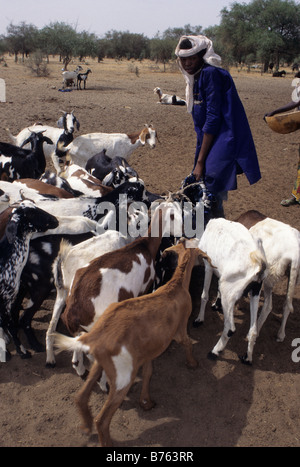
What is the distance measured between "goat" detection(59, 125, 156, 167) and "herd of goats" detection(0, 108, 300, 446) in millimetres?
3160

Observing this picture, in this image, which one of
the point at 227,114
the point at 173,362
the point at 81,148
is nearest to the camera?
the point at 173,362

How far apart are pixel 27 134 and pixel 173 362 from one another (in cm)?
659

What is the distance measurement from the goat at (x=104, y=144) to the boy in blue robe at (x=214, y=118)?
4233 mm

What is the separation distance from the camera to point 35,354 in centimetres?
418

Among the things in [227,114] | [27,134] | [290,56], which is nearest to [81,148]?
[27,134]

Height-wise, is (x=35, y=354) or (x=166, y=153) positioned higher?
(x=166, y=153)

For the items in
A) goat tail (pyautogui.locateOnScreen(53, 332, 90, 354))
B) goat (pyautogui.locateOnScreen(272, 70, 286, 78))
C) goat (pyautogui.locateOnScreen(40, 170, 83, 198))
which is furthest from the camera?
goat (pyautogui.locateOnScreen(272, 70, 286, 78))

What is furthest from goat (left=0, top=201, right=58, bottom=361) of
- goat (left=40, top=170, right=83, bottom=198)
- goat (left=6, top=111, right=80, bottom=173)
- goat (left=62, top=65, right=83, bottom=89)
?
goat (left=62, top=65, right=83, bottom=89)

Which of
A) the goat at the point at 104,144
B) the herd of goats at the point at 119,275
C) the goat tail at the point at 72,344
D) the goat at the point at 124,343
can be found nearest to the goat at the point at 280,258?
the herd of goats at the point at 119,275

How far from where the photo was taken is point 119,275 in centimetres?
378

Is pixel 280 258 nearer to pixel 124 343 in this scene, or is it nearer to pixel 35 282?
pixel 124 343

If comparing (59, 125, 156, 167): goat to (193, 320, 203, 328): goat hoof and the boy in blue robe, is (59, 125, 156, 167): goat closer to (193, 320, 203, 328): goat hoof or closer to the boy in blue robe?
the boy in blue robe

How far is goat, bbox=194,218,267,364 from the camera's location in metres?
3.86
